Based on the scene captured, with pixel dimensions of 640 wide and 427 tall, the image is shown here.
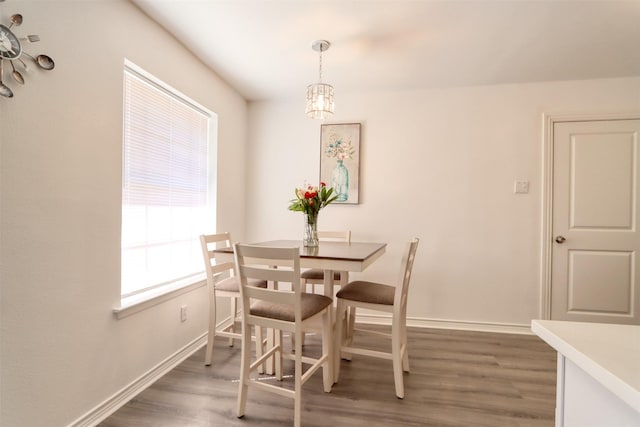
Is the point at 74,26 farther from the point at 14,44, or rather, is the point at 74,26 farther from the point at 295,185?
the point at 295,185

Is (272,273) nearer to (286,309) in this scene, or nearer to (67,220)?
(286,309)

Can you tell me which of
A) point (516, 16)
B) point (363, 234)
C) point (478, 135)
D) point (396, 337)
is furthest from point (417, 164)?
point (396, 337)

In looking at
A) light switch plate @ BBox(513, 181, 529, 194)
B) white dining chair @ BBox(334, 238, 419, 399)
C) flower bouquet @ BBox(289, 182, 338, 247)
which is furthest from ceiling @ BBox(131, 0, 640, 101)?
white dining chair @ BBox(334, 238, 419, 399)

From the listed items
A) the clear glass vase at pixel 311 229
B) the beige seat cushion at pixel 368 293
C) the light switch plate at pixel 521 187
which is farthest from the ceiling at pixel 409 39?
the beige seat cushion at pixel 368 293

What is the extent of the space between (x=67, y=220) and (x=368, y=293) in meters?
1.69

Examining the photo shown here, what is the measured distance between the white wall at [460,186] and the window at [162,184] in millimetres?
1147

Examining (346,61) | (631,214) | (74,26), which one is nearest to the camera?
(74,26)

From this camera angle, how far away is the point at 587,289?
287cm

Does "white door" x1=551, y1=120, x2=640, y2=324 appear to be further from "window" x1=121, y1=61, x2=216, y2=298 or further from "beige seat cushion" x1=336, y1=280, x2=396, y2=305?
"window" x1=121, y1=61, x2=216, y2=298

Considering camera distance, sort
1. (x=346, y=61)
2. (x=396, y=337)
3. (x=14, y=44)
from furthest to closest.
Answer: (x=346, y=61) → (x=396, y=337) → (x=14, y=44)

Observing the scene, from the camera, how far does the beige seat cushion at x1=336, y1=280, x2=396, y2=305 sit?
78.4 inches

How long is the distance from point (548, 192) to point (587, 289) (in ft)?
3.10

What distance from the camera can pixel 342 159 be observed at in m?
3.30

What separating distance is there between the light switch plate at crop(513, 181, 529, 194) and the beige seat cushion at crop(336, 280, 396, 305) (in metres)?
1.76
